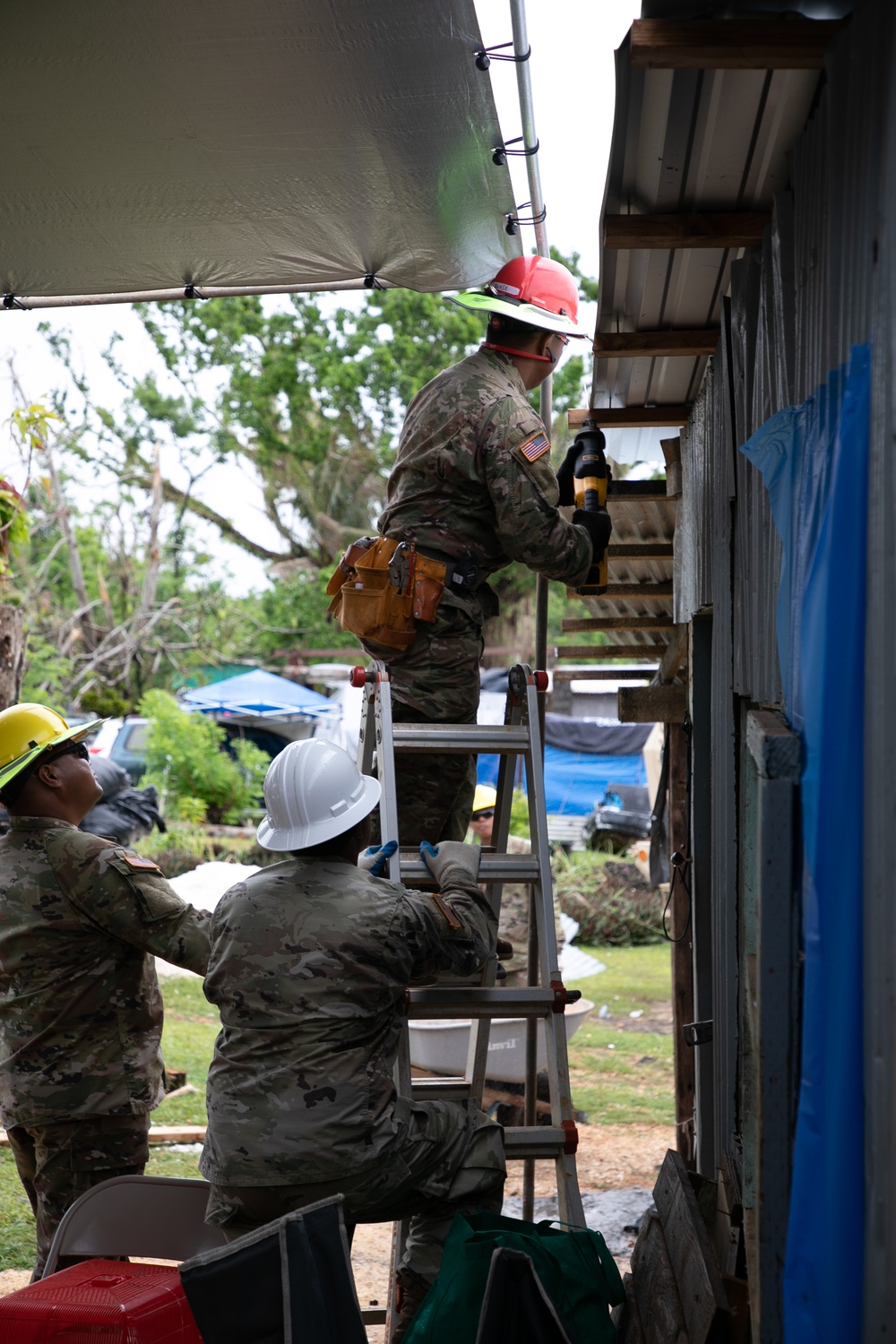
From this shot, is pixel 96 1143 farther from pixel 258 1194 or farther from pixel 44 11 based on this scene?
pixel 44 11

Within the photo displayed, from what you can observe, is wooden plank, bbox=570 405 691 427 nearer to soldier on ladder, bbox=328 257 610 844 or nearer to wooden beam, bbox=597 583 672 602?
soldier on ladder, bbox=328 257 610 844

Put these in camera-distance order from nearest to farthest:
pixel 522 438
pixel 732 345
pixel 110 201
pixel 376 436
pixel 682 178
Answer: pixel 682 178 < pixel 732 345 < pixel 522 438 < pixel 110 201 < pixel 376 436

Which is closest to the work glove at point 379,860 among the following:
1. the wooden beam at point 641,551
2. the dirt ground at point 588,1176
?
the dirt ground at point 588,1176

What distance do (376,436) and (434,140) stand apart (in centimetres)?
2842

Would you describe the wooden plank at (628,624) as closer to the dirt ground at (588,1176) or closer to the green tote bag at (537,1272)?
the dirt ground at (588,1176)

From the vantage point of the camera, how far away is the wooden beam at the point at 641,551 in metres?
6.61

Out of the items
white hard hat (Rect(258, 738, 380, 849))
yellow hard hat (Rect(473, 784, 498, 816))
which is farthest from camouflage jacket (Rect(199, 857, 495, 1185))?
→ yellow hard hat (Rect(473, 784, 498, 816))

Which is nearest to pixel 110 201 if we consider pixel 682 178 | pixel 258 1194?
pixel 682 178

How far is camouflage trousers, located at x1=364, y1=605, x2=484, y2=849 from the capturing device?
4.44m

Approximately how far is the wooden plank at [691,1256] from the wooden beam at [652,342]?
2.95 metres

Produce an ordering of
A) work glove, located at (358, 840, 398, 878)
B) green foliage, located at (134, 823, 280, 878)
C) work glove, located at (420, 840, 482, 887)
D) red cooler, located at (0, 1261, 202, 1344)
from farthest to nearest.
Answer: green foliage, located at (134, 823, 280, 878) → work glove, located at (358, 840, 398, 878) → work glove, located at (420, 840, 482, 887) → red cooler, located at (0, 1261, 202, 1344)

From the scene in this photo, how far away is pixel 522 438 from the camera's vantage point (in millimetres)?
4305

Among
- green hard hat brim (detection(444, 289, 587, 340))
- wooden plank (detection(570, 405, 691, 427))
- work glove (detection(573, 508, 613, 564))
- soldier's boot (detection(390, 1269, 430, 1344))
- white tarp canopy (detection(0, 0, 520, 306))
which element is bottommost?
soldier's boot (detection(390, 1269, 430, 1344))

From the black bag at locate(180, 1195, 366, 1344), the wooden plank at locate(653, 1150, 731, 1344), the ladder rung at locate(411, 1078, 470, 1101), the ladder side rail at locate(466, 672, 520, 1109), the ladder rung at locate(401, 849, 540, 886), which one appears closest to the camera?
the black bag at locate(180, 1195, 366, 1344)
